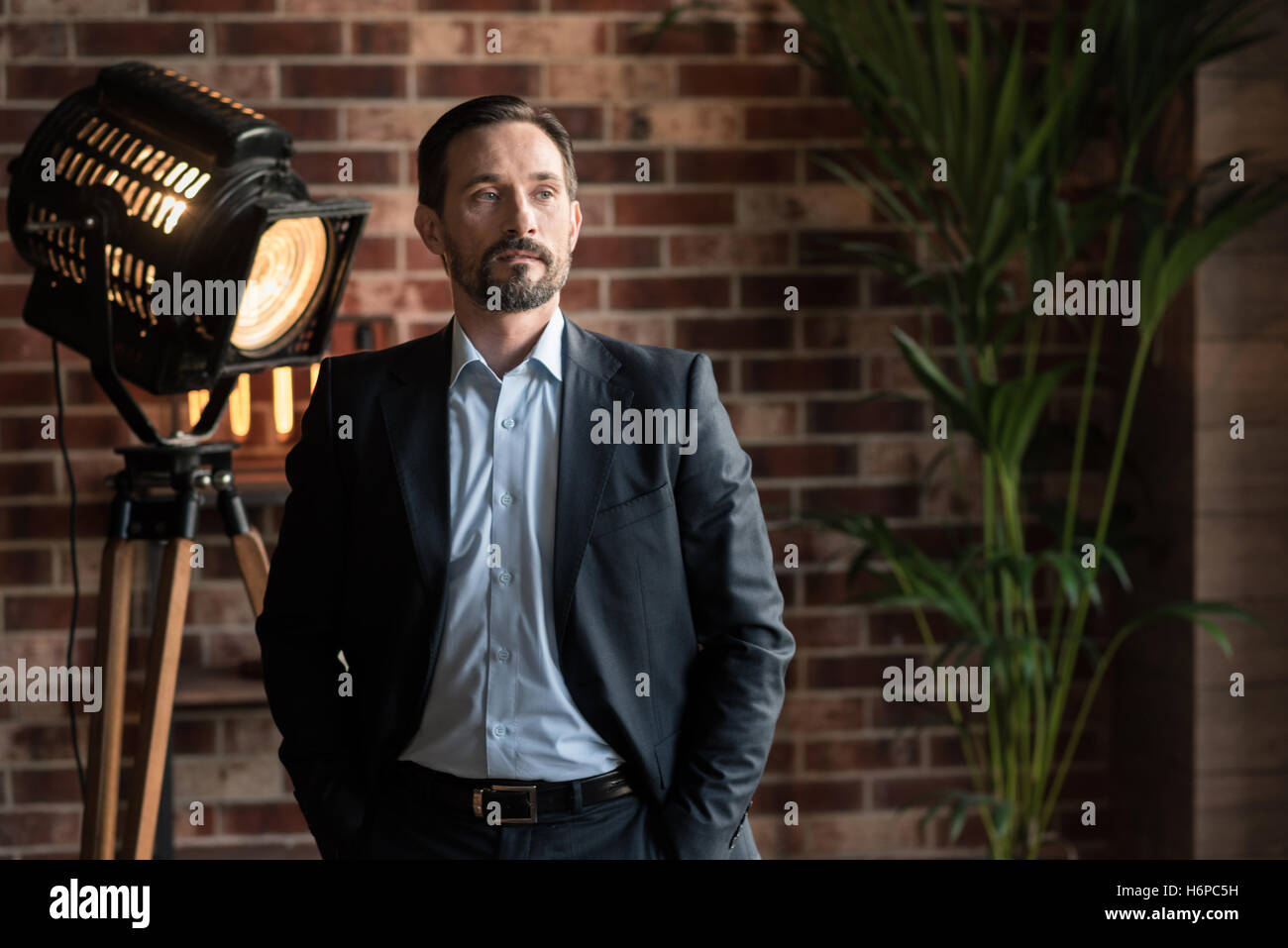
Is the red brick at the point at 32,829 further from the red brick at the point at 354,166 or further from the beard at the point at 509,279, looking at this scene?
the beard at the point at 509,279

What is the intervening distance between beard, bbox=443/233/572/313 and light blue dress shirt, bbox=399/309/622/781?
66 mm

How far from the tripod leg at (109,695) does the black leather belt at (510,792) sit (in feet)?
2.20

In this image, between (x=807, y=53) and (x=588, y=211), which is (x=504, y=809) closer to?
(x=588, y=211)

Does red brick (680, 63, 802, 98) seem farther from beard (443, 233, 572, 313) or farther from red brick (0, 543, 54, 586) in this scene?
red brick (0, 543, 54, 586)

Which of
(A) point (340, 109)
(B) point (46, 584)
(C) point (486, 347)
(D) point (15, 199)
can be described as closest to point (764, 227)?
(A) point (340, 109)

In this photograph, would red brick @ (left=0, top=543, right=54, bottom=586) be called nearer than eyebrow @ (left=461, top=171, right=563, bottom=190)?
No

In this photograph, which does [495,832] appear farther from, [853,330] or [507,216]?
[853,330]

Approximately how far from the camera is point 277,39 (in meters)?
2.42

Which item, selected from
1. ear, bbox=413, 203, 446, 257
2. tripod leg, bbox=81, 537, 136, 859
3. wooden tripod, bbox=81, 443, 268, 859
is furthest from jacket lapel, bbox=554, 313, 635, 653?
tripod leg, bbox=81, 537, 136, 859

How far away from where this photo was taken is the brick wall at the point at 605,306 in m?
2.42

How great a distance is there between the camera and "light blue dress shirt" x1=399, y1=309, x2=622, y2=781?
4.74 feet

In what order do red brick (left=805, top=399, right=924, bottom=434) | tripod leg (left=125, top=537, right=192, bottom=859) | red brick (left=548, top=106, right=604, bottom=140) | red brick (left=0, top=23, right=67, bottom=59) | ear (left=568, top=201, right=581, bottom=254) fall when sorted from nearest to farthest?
ear (left=568, top=201, right=581, bottom=254)
tripod leg (left=125, top=537, right=192, bottom=859)
red brick (left=0, top=23, right=67, bottom=59)
red brick (left=548, top=106, right=604, bottom=140)
red brick (left=805, top=399, right=924, bottom=434)

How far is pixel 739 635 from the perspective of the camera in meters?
1.52

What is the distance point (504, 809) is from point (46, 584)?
1.43 metres
